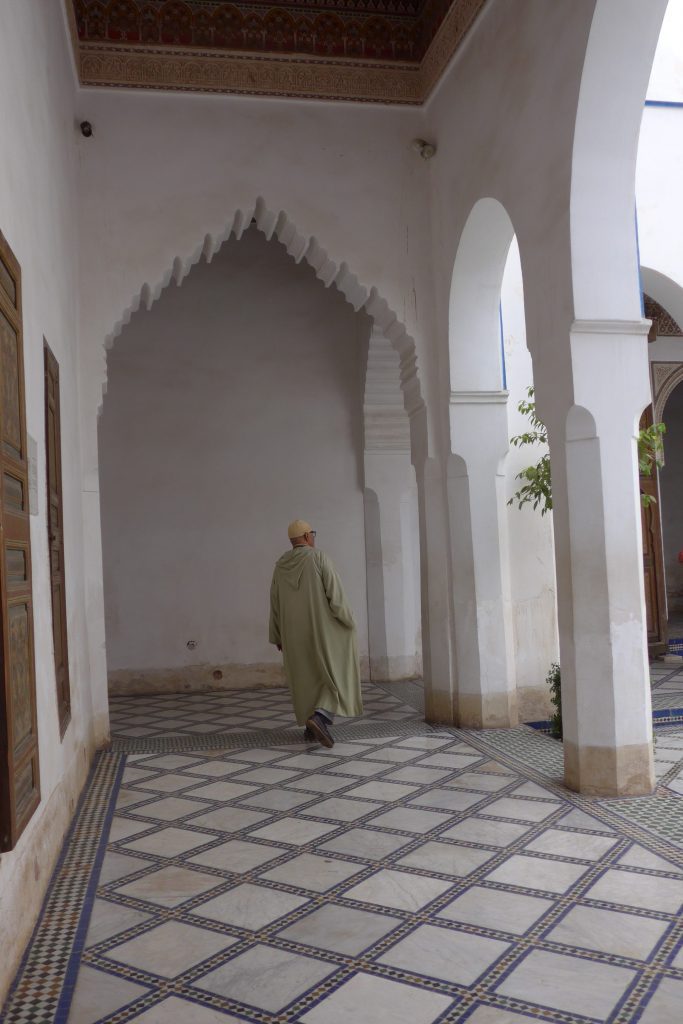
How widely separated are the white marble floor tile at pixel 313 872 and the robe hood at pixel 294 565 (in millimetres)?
2075

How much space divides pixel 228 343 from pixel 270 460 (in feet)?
3.20

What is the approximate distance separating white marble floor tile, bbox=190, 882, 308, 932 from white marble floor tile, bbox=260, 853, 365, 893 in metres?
0.09

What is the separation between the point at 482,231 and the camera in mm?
4656

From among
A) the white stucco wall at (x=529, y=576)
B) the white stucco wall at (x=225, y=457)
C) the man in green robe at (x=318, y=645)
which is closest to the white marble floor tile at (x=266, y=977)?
the man in green robe at (x=318, y=645)

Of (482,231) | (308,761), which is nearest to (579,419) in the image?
(482,231)

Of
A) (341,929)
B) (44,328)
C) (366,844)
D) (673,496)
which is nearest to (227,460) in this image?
(44,328)

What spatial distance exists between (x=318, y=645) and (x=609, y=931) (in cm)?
264

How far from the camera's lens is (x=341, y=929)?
2.36 meters

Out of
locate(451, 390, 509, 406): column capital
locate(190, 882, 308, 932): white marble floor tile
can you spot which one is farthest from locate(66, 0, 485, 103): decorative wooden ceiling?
locate(190, 882, 308, 932): white marble floor tile

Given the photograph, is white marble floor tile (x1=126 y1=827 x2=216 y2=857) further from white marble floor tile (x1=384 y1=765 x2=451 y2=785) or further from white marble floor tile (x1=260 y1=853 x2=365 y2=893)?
white marble floor tile (x1=384 y1=765 x2=451 y2=785)

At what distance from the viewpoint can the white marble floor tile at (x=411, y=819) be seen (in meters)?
3.23

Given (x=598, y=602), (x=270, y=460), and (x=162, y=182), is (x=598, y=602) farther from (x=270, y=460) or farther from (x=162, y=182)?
(x=270, y=460)

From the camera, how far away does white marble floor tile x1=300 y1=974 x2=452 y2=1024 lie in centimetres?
188

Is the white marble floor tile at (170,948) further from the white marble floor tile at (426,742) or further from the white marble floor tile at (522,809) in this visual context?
the white marble floor tile at (426,742)
